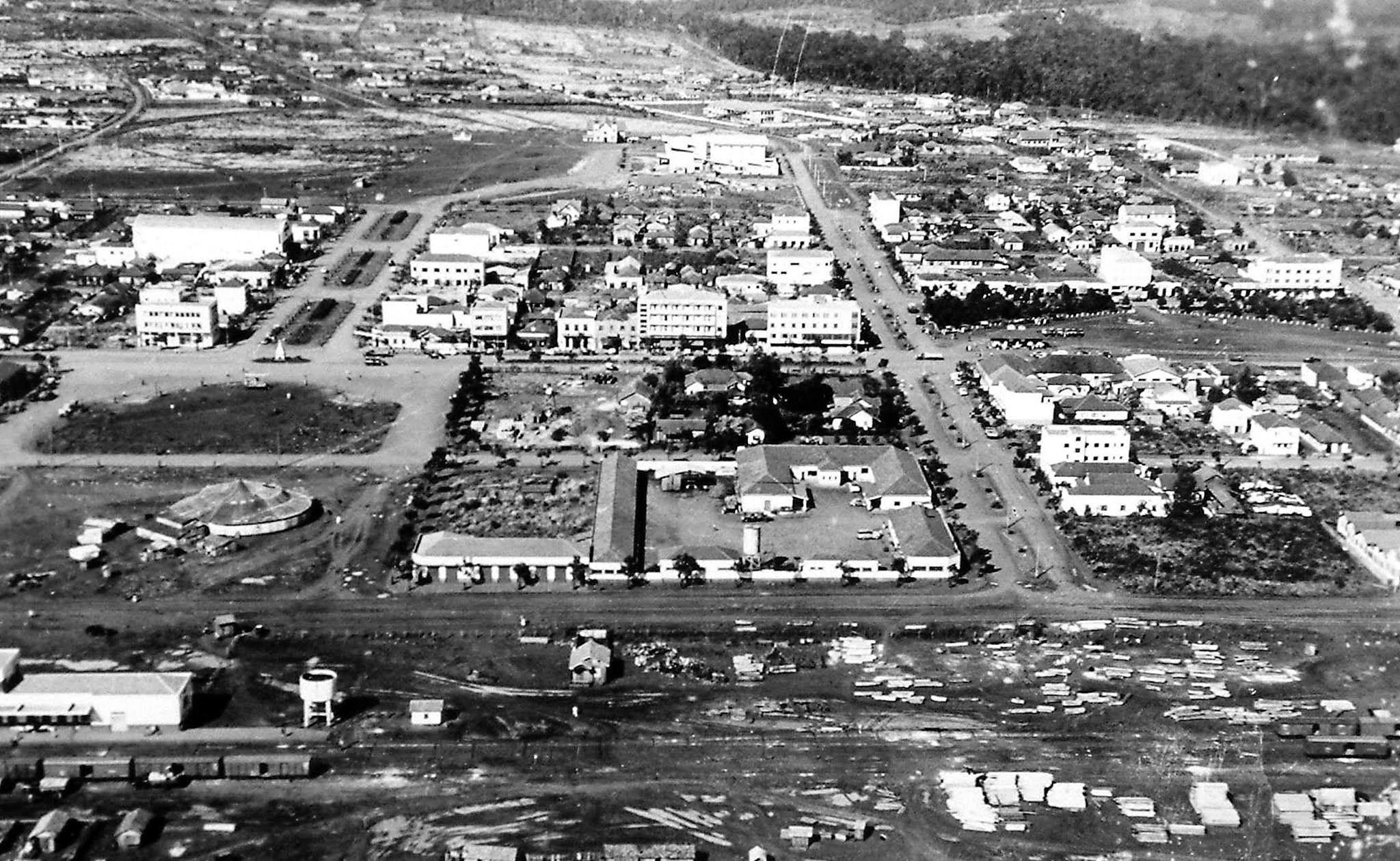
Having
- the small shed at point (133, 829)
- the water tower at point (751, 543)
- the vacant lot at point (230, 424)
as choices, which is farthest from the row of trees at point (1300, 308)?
the small shed at point (133, 829)

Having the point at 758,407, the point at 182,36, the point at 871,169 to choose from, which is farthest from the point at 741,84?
the point at 758,407

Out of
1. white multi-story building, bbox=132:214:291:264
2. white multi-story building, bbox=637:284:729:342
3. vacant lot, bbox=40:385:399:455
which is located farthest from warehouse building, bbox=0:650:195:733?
white multi-story building, bbox=132:214:291:264

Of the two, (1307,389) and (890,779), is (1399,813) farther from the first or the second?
(1307,389)

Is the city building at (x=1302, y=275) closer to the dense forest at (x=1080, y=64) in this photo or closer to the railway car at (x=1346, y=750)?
the dense forest at (x=1080, y=64)

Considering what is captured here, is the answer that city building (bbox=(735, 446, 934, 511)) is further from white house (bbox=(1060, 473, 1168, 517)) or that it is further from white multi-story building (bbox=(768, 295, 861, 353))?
white multi-story building (bbox=(768, 295, 861, 353))

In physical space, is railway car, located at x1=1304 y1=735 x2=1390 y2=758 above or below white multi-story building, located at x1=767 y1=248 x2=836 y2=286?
below

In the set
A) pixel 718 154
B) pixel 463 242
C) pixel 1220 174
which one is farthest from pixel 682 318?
pixel 1220 174

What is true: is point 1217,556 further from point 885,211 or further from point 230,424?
point 885,211
